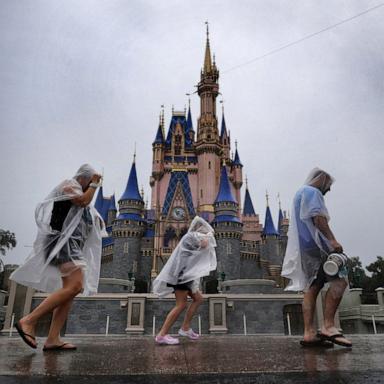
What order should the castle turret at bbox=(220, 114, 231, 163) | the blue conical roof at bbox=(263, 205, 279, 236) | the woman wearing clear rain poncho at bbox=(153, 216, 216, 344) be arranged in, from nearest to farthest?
1. the woman wearing clear rain poncho at bbox=(153, 216, 216, 344)
2. the blue conical roof at bbox=(263, 205, 279, 236)
3. the castle turret at bbox=(220, 114, 231, 163)

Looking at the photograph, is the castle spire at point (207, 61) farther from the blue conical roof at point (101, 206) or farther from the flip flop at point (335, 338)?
the flip flop at point (335, 338)

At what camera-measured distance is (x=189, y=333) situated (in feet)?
18.2

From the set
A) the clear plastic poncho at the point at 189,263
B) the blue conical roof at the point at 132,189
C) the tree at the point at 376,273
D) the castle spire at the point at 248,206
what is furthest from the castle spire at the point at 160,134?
the clear plastic poncho at the point at 189,263

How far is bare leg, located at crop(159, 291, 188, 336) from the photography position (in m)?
4.86

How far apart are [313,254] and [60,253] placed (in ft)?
9.07

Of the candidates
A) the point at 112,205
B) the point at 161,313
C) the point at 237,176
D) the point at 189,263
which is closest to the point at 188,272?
the point at 189,263

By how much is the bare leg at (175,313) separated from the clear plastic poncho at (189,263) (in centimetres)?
18

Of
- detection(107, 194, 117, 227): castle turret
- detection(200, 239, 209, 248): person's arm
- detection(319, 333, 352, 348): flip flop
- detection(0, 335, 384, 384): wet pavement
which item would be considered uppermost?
detection(107, 194, 117, 227): castle turret

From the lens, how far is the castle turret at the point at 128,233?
40.9 metres

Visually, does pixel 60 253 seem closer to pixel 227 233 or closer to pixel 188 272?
pixel 188 272

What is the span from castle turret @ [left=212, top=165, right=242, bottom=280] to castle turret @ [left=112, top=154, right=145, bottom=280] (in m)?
8.60

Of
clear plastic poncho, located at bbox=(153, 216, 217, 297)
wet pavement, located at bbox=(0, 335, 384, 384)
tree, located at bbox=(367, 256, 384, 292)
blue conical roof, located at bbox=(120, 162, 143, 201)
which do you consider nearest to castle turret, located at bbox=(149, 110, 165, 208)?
blue conical roof, located at bbox=(120, 162, 143, 201)

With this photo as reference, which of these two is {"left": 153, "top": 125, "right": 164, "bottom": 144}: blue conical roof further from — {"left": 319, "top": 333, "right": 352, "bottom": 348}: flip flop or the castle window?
{"left": 319, "top": 333, "right": 352, "bottom": 348}: flip flop

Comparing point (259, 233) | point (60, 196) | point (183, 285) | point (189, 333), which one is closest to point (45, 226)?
point (60, 196)
